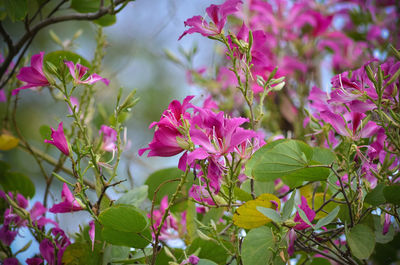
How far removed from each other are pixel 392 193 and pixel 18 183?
0.69 metres

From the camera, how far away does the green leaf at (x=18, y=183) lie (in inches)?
34.8

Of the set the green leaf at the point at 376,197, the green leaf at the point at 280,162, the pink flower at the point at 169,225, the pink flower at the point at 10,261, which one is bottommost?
the pink flower at the point at 169,225

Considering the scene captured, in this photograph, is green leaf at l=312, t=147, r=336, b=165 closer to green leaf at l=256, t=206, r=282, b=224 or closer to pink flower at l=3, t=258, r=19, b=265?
green leaf at l=256, t=206, r=282, b=224

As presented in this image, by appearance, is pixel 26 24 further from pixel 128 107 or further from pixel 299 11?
pixel 299 11

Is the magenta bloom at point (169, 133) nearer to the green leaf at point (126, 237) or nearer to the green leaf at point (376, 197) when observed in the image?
the green leaf at point (126, 237)

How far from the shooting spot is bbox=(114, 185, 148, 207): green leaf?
655mm

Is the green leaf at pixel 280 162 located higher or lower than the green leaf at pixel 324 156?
higher

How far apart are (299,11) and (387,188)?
44.3 inches

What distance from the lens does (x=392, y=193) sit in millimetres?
521

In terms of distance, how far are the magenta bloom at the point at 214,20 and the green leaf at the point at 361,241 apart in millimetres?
318

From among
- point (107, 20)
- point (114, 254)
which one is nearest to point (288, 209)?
point (114, 254)

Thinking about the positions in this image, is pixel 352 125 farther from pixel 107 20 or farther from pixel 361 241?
pixel 107 20

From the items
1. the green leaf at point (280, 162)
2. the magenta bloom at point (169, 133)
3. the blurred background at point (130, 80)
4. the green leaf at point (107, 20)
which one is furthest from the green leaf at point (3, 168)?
the blurred background at point (130, 80)

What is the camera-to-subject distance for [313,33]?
1.47m
